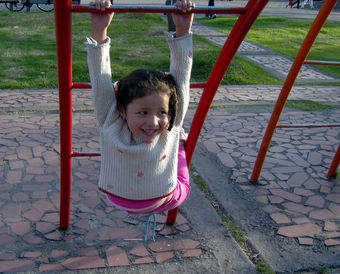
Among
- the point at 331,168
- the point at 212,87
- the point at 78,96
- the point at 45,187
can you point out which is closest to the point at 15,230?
the point at 45,187

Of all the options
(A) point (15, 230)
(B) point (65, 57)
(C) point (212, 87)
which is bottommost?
(A) point (15, 230)

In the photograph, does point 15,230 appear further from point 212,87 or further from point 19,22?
point 19,22

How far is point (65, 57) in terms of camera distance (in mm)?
2002

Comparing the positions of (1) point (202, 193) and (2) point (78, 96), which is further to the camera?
(2) point (78, 96)

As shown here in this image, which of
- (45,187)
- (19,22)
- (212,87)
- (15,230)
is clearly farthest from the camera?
(19,22)

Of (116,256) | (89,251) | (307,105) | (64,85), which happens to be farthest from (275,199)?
(307,105)

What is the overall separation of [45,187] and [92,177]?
15.0 inches

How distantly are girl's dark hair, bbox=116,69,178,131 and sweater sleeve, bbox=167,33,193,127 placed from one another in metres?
0.07

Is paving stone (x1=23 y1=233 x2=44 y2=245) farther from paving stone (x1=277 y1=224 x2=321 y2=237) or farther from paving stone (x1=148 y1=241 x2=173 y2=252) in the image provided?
paving stone (x1=277 y1=224 x2=321 y2=237)

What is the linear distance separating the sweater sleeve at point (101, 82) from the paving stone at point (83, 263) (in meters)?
0.90

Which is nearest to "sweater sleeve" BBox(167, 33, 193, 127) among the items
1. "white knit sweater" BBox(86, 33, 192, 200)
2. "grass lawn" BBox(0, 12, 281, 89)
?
"white knit sweater" BBox(86, 33, 192, 200)

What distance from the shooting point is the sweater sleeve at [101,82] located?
1.84 metres

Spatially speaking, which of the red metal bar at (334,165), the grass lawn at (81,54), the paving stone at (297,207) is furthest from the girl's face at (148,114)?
the grass lawn at (81,54)

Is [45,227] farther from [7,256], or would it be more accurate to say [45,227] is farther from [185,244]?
[185,244]
